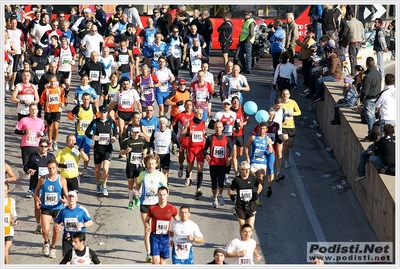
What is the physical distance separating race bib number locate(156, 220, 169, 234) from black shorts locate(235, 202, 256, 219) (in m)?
1.95

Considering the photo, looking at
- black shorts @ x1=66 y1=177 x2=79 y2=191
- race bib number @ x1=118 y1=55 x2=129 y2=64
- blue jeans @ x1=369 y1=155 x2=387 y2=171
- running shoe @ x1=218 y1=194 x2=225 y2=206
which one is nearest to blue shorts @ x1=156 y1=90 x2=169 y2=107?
race bib number @ x1=118 y1=55 x2=129 y2=64

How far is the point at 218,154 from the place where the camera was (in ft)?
62.3

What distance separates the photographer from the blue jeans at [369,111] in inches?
799

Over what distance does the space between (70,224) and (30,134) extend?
183 inches

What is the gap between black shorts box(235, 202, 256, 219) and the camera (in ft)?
55.9

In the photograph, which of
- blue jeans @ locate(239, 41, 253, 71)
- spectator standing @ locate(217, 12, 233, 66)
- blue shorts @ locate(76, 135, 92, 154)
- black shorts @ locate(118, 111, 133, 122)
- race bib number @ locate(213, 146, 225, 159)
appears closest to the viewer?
race bib number @ locate(213, 146, 225, 159)

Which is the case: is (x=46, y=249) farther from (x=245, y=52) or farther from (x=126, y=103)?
(x=245, y=52)

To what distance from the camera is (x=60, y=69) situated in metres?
25.3

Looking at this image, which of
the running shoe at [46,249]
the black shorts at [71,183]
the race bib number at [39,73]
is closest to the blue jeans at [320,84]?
the race bib number at [39,73]

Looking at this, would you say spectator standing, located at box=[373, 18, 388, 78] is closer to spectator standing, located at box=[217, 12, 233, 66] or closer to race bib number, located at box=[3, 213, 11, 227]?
spectator standing, located at box=[217, 12, 233, 66]

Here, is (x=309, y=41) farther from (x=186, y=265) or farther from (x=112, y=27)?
(x=186, y=265)

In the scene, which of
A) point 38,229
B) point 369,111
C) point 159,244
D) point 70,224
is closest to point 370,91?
point 369,111

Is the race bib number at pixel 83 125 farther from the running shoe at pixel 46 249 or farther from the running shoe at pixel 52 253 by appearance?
the running shoe at pixel 52 253

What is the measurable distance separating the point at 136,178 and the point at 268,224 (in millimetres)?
2653
